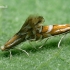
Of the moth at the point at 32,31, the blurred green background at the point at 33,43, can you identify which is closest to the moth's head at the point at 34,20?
the moth at the point at 32,31

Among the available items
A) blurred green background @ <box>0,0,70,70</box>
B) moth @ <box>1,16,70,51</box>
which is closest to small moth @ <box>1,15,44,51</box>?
moth @ <box>1,16,70,51</box>

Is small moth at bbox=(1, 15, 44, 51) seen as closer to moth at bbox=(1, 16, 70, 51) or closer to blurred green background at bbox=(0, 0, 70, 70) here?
moth at bbox=(1, 16, 70, 51)

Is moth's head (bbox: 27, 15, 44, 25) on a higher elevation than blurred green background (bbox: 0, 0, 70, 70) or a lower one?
higher

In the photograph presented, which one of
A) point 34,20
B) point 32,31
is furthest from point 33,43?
point 34,20

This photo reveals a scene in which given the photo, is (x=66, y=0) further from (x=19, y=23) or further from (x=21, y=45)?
(x=21, y=45)

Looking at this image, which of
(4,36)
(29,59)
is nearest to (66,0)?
(4,36)
